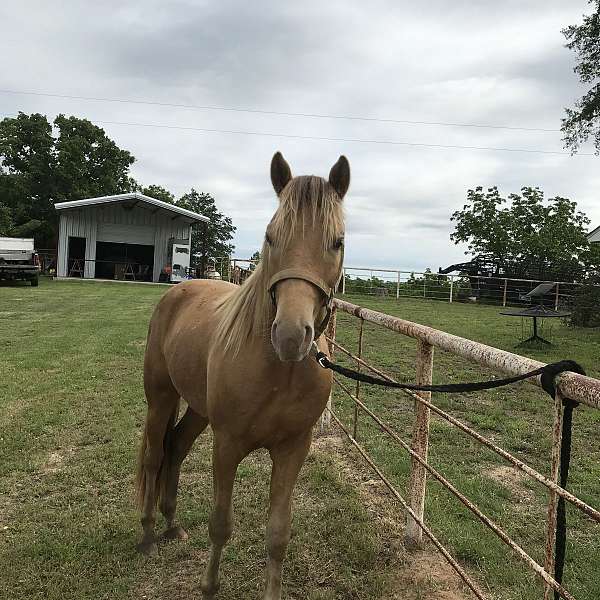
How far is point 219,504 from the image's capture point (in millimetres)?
2334

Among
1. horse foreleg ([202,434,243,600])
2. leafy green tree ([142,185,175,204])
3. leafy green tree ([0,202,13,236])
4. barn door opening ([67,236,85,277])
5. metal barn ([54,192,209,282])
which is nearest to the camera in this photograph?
horse foreleg ([202,434,243,600])

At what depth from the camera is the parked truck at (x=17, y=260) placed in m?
19.0

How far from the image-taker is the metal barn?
25.7m

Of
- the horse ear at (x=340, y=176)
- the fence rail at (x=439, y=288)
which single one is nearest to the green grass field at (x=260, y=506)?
the horse ear at (x=340, y=176)

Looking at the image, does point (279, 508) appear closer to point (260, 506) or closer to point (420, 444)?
point (420, 444)

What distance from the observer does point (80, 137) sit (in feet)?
103

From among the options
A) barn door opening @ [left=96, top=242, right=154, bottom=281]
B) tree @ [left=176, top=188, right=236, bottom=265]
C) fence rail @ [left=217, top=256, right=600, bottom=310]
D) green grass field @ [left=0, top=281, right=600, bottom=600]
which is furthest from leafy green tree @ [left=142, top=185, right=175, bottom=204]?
green grass field @ [left=0, top=281, right=600, bottom=600]

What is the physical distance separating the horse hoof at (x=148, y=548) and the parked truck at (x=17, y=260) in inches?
761

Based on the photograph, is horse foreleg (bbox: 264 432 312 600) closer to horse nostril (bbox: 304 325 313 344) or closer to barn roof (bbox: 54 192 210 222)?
horse nostril (bbox: 304 325 313 344)

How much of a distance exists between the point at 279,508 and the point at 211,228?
3992 centimetres

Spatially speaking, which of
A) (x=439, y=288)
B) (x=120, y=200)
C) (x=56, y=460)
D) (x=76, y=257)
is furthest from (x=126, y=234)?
(x=56, y=460)

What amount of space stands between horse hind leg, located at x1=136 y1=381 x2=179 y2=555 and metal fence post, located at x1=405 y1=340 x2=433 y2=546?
1505 millimetres

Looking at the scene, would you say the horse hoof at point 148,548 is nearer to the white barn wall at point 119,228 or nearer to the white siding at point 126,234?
the white barn wall at point 119,228

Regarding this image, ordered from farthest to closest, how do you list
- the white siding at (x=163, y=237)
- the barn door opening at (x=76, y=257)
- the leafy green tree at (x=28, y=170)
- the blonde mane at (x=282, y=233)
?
the leafy green tree at (x=28, y=170) → the white siding at (x=163, y=237) → the barn door opening at (x=76, y=257) → the blonde mane at (x=282, y=233)
